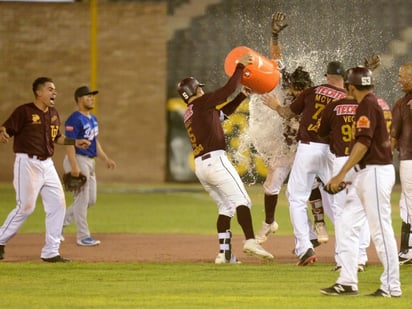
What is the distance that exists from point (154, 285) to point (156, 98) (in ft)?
69.8

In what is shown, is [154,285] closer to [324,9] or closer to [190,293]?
[190,293]

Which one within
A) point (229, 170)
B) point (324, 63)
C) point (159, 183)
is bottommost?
point (159, 183)

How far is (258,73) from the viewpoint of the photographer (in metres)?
13.6

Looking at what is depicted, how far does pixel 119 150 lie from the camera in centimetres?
3225

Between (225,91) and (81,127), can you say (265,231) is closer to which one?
(81,127)

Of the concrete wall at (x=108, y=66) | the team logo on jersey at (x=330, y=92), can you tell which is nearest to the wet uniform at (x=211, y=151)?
the team logo on jersey at (x=330, y=92)

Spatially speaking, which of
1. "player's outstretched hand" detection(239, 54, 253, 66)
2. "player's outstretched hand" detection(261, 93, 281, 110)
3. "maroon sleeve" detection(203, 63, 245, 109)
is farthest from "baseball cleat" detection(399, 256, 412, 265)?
"player's outstretched hand" detection(239, 54, 253, 66)

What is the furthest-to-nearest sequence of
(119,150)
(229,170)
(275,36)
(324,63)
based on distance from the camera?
(119,150) < (324,63) < (275,36) < (229,170)

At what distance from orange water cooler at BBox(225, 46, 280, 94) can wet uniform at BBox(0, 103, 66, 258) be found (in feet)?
8.41

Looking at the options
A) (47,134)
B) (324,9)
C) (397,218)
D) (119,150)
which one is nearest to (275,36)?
(47,134)

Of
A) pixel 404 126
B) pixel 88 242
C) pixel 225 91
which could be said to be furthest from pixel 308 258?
pixel 88 242

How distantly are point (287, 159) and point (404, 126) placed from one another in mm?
2182

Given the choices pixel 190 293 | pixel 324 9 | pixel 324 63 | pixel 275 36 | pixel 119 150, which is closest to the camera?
pixel 190 293

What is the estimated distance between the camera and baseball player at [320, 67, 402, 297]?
404 inches
